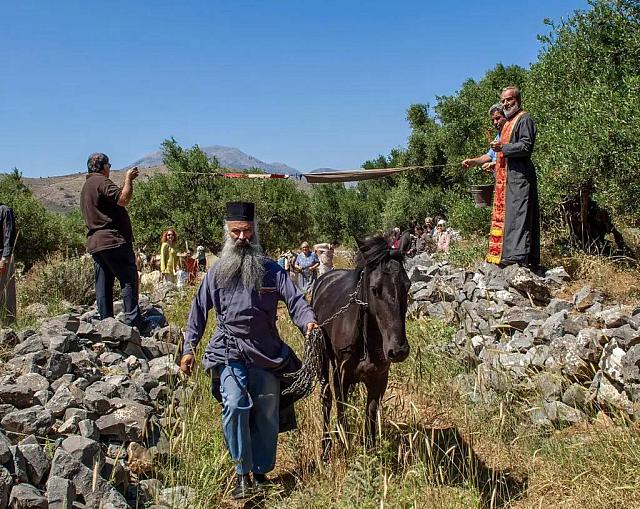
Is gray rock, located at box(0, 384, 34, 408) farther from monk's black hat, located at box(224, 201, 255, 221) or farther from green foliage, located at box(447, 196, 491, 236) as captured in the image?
green foliage, located at box(447, 196, 491, 236)

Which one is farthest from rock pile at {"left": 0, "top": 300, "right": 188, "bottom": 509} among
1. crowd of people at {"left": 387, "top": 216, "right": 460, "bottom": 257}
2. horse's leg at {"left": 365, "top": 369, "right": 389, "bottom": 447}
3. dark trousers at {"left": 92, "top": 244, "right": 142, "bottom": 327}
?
crowd of people at {"left": 387, "top": 216, "right": 460, "bottom": 257}

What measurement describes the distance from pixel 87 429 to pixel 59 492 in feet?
2.84

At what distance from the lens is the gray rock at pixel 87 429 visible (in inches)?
176

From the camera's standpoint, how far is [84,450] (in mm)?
4039

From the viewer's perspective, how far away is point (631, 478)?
3.97 meters

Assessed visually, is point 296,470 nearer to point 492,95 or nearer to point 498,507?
point 498,507

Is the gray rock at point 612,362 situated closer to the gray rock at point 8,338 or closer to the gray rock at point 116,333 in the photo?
the gray rock at point 116,333

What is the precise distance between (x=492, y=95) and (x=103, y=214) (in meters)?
17.5

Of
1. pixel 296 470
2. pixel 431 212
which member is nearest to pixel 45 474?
pixel 296 470

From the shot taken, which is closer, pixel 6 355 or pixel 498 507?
pixel 498 507

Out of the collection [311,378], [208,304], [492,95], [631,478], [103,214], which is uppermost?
[492,95]

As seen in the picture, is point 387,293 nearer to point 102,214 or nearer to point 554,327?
point 554,327

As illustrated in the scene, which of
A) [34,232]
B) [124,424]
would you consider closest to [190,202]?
[34,232]

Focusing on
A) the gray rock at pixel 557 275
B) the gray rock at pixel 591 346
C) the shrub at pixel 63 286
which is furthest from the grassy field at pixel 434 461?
the shrub at pixel 63 286
